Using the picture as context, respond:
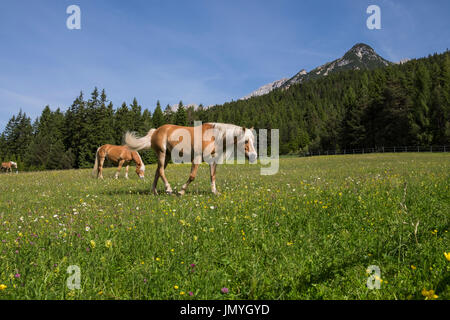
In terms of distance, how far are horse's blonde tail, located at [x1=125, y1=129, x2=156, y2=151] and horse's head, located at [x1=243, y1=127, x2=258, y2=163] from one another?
406cm

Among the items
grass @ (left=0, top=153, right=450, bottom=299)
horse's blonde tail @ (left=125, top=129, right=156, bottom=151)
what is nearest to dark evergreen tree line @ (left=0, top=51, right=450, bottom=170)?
horse's blonde tail @ (left=125, top=129, right=156, bottom=151)

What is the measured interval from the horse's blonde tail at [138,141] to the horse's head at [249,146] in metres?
4.06

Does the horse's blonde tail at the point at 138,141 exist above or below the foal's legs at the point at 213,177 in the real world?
above

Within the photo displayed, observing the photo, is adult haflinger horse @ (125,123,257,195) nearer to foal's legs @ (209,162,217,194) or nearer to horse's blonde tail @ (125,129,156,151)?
foal's legs @ (209,162,217,194)

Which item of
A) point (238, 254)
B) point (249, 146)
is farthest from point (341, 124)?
point (238, 254)

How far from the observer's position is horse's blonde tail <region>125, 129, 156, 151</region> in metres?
11.5

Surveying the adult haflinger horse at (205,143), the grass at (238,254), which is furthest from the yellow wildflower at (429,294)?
the adult haflinger horse at (205,143)

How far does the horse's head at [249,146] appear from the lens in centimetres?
986

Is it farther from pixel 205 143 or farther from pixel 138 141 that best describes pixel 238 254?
pixel 138 141

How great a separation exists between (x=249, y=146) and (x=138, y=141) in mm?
4823

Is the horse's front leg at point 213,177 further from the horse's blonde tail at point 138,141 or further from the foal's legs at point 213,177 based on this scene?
the horse's blonde tail at point 138,141
